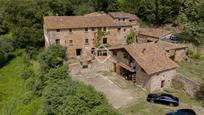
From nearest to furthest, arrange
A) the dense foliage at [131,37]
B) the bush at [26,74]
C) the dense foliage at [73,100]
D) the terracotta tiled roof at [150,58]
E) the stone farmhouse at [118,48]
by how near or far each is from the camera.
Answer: the dense foliage at [73,100] < the terracotta tiled roof at [150,58] < the stone farmhouse at [118,48] < the bush at [26,74] < the dense foliage at [131,37]

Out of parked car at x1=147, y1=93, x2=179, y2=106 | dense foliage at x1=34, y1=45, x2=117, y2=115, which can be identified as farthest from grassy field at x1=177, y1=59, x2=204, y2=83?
dense foliage at x1=34, y1=45, x2=117, y2=115

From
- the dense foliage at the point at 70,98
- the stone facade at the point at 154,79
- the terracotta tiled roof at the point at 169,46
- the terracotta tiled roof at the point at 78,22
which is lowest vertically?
the stone facade at the point at 154,79

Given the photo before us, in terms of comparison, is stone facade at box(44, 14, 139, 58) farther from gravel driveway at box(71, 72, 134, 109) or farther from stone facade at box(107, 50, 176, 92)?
stone facade at box(107, 50, 176, 92)

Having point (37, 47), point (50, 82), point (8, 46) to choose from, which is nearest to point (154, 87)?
point (50, 82)

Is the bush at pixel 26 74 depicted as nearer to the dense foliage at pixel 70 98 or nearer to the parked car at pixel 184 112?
the dense foliage at pixel 70 98

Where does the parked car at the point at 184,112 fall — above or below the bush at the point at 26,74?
above

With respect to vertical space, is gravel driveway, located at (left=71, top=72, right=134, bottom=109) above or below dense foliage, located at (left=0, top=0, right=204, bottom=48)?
below

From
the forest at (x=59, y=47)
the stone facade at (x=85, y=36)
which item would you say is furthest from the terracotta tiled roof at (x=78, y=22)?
the forest at (x=59, y=47)

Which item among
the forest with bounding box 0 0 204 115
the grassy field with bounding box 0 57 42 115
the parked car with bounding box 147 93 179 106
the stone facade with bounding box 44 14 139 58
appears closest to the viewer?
the forest with bounding box 0 0 204 115
